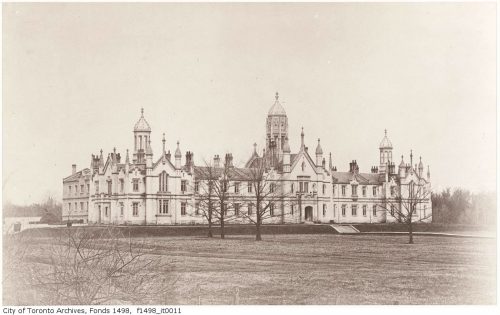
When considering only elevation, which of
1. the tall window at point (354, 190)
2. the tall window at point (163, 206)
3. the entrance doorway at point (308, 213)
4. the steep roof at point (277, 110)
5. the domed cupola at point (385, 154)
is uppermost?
the steep roof at point (277, 110)

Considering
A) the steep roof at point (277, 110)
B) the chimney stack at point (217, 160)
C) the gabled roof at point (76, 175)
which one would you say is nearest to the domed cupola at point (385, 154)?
the steep roof at point (277, 110)

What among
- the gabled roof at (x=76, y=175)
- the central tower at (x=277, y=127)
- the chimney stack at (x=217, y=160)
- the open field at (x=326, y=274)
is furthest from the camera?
the central tower at (x=277, y=127)

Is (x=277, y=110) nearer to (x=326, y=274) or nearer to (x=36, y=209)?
(x=36, y=209)

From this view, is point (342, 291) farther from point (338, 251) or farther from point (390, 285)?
point (338, 251)

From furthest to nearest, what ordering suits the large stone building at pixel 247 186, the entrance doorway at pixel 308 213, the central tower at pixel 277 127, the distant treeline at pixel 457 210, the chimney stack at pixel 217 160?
1. the central tower at pixel 277 127
2. the entrance doorway at pixel 308 213
3. the distant treeline at pixel 457 210
4. the chimney stack at pixel 217 160
5. the large stone building at pixel 247 186

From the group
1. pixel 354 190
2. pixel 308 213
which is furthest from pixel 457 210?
pixel 308 213

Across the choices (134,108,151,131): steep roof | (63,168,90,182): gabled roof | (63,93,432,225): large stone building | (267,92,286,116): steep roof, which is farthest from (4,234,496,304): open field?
(267,92,286,116): steep roof

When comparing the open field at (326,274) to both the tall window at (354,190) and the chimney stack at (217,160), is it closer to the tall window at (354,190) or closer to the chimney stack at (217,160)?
the chimney stack at (217,160)
